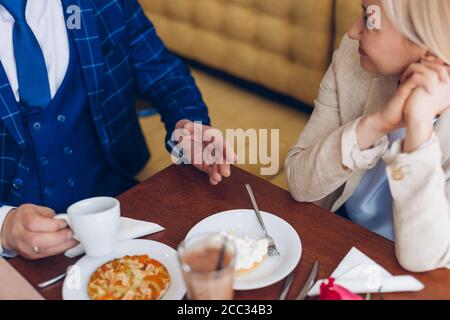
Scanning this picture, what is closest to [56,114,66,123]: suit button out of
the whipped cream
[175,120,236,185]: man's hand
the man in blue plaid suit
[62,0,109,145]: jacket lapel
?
the man in blue plaid suit

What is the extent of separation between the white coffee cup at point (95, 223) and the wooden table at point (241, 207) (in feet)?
0.25

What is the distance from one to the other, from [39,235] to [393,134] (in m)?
0.81

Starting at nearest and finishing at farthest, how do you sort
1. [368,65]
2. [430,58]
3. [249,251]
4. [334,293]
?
[334,293]
[249,251]
[430,58]
[368,65]

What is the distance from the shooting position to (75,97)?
144 cm

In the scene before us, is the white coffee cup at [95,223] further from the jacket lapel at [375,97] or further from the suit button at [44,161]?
the jacket lapel at [375,97]

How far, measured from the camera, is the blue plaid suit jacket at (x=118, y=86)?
1.38 meters

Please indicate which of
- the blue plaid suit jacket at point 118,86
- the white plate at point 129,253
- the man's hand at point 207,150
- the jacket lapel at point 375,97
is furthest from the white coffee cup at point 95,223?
the jacket lapel at point 375,97

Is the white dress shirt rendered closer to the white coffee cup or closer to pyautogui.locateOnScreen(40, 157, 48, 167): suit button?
pyautogui.locateOnScreen(40, 157, 48, 167): suit button

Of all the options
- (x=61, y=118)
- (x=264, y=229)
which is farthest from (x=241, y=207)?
(x=61, y=118)

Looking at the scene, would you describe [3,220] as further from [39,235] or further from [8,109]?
[8,109]

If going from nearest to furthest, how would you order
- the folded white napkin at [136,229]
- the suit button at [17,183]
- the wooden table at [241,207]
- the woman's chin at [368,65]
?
the wooden table at [241,207] → the folded white napkin at [136,229] → the woman's chin at [368,65] → the suit button at [17,183]

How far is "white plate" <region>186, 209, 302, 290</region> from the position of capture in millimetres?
907

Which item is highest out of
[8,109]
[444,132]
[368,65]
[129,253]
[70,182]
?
[368,65]
